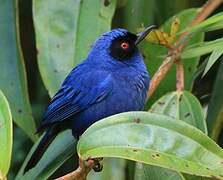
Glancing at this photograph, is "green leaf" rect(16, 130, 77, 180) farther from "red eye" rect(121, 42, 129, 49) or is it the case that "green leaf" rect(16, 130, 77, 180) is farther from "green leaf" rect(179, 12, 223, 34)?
"green leaf" rect(179, 12, 223, 34)

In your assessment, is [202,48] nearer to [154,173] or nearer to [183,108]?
[183,108]

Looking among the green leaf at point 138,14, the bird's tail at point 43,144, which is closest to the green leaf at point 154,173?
the bird's tail at point 43,144

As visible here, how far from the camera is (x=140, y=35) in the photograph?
292 cm

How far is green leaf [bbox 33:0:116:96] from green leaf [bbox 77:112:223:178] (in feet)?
2.99

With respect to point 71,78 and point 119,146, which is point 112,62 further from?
point 119,146

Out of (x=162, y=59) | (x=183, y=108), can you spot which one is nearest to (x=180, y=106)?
(x=183, y=108)

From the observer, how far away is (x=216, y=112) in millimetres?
2918

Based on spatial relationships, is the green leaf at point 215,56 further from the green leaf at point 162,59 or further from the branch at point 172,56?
the green leaf at point 162,59

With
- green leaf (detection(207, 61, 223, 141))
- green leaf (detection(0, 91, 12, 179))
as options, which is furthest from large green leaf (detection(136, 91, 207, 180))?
green leaf (detection(0, 91, 12, 179))

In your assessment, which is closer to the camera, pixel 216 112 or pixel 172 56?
pixel 172 56

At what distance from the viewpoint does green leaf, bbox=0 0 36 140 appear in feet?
9.71

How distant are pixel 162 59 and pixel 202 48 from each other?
0.46 metres

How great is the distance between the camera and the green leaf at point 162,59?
3035 mm

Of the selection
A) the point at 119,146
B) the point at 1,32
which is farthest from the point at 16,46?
the point at 119,146
